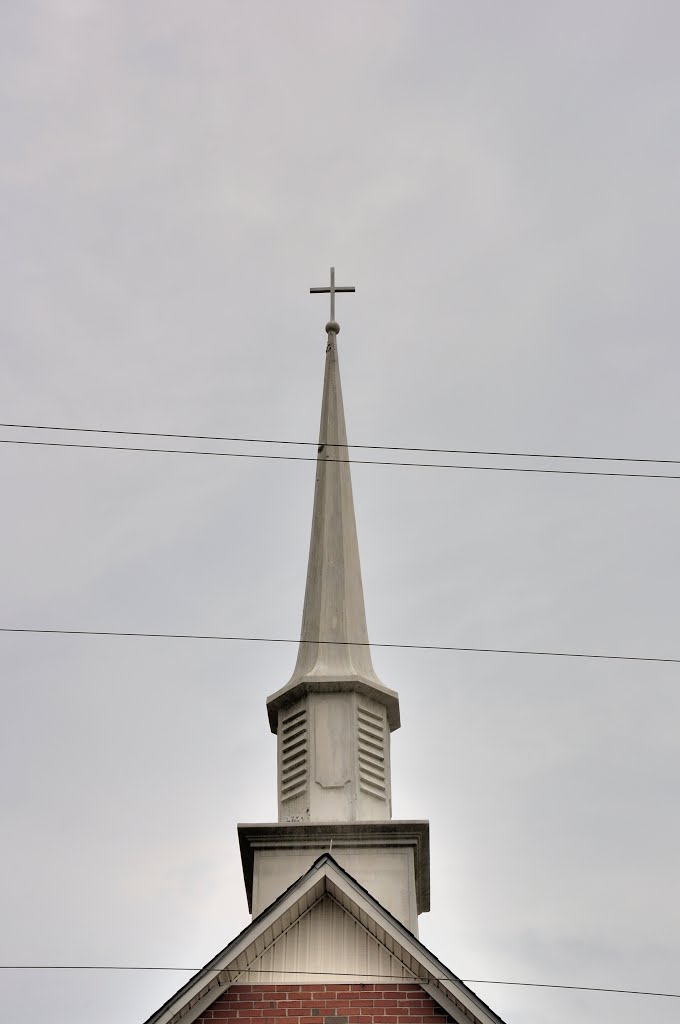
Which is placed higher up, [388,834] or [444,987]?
[388,834]

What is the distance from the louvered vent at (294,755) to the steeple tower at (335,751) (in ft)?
0.06

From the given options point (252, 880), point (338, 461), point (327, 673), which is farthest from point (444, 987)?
point (338, 461)

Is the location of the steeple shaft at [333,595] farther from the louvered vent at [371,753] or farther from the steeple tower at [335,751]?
the louvered vent at [371,753]

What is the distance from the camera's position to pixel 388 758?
25.6m

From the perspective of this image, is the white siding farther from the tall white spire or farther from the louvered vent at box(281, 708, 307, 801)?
the tall white spire

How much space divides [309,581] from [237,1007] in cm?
830

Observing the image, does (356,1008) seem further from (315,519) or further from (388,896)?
(315,519)

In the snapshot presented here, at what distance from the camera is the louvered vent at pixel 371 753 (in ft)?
82.2

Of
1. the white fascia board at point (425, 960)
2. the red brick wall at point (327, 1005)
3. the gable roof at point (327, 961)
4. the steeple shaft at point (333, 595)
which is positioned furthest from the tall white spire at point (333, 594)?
the red brick wall at point (327, 1005)

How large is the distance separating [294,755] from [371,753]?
3.46 feet

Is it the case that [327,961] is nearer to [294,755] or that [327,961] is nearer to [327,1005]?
[327,1005]

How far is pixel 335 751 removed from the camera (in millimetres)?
25172

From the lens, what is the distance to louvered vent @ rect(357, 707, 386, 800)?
25047mm

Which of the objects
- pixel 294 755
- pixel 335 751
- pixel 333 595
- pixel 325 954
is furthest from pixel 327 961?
pixel 333 595
